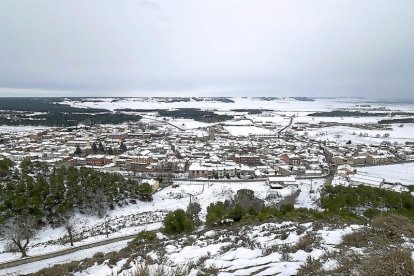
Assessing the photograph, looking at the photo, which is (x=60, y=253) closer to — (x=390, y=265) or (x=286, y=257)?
(x=286, y=257)

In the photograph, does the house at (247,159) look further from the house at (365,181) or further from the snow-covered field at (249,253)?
the snow-covered field at (249,253)

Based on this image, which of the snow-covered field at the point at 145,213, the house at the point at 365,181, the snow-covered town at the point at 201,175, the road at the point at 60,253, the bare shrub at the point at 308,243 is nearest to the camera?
the bare shrub at the point at 308,243

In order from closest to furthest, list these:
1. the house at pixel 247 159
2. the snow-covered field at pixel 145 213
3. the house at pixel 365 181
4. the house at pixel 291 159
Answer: the snow-covered field at pixel 145 213 < the house at pixel 365 181 < the house at pixel 291 159 < the house at pixel 247 159

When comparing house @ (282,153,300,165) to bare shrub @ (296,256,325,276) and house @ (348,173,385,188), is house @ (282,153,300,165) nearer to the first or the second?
house @ (348,173,385,188)

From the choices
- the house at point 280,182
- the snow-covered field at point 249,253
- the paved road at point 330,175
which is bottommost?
the paved road at point 330,175

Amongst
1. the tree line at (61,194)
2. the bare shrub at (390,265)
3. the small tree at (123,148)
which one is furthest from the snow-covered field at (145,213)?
the small tree at (123,148)

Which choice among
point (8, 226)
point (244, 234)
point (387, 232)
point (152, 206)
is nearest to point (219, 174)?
point (152, 206)

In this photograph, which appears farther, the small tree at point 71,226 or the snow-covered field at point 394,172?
the snow-covered field at point 394,172

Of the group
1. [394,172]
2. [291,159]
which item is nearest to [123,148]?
[291,159]
